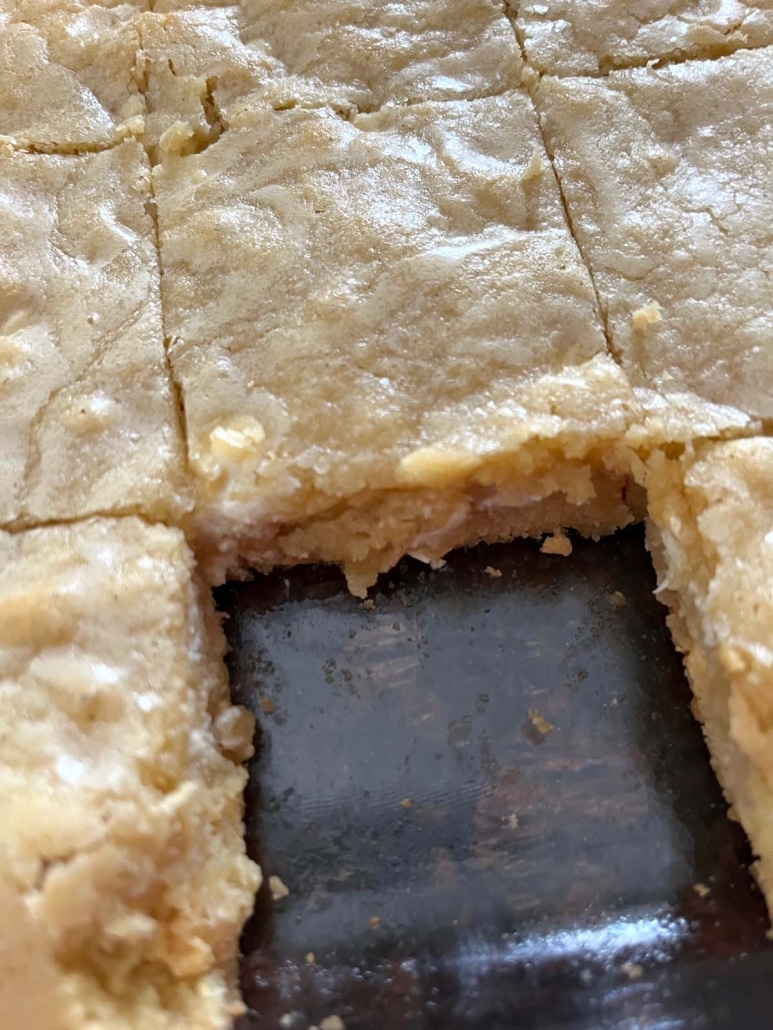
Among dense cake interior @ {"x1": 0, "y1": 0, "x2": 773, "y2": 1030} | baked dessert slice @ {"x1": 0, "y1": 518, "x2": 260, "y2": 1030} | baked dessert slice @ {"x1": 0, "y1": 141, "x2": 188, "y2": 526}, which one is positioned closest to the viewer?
baked dessert slice @ {"x1": 0, "y1": 518, "x2": 260, "y2": 1030}

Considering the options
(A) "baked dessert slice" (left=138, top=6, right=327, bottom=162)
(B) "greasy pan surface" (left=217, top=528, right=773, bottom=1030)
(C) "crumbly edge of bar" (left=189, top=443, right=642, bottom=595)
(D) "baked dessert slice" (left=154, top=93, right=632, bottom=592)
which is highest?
(A) "baked dessert slice" (left=138, top=6, right=327, bottom=162)

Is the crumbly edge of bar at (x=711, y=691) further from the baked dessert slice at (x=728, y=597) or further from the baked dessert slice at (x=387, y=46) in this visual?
the baked dessert slice at (x=387, y=46)

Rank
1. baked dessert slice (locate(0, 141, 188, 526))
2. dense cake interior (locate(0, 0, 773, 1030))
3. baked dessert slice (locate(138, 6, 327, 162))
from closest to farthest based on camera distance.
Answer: dense cake interior (locate(0, 0, 773, 1030)) < baked dessert slice (locate(0, 141, 188, 526)) < baked dessert slice (locate(138, 6, 327, 162))

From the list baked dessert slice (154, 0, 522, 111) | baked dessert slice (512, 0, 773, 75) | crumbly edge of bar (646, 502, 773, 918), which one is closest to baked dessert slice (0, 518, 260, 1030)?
crumbly edge of bar (646, 502, 773, 918)

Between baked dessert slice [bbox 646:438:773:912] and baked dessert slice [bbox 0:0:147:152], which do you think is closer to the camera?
baked dessert slice [bbox 646:438:773:912]

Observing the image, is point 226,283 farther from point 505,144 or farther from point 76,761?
point 76,761

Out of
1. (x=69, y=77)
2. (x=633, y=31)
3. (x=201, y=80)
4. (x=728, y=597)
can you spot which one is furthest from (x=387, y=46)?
(x=728, y=597)

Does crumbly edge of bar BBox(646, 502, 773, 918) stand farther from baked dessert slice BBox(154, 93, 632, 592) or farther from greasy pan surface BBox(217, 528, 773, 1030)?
baked dessert slice BBox(154, 93, 632, 592)
